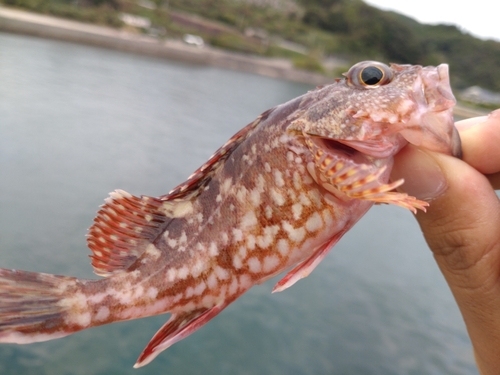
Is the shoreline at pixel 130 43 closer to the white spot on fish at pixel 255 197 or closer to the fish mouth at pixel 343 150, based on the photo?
the white spot on fish at pixel 255 197

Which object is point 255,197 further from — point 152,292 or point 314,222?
point 152,292

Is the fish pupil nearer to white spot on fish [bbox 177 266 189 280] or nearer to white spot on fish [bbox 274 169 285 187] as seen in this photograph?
white spot on fish [bbox 274 169 285 187]

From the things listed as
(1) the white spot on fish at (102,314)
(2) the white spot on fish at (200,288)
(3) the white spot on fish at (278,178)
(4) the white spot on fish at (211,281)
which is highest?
(3) the white spot on fish at (278,178)

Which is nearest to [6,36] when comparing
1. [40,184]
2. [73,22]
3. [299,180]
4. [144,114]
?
[73,22]

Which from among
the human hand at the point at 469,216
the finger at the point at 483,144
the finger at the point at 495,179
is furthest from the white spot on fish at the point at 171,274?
the finger at the point at 495,179

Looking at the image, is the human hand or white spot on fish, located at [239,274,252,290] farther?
white spot on fish, located at [239,274,252,290]

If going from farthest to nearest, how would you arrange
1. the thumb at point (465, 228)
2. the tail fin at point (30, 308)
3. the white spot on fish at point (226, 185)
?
the white spot on fish at point (226, 185), the thumb at point (465, 228), the tail fin at point (30, 308)

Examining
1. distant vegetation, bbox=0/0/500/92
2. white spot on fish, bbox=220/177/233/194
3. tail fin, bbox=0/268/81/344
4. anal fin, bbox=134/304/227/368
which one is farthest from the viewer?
distant vegetation, bbox=0/0/500/92

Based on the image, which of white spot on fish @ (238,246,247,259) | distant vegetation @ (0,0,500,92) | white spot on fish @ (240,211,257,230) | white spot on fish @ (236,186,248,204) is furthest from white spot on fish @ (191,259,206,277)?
distant vegetation @ (0,0,500,92)

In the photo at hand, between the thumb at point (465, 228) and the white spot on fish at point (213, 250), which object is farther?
the white spot on fish at point (213, 250)
